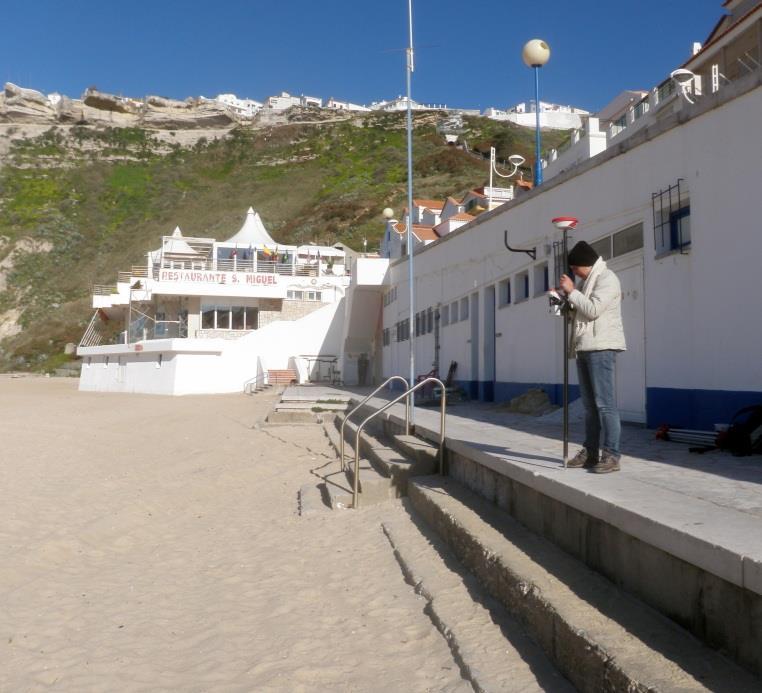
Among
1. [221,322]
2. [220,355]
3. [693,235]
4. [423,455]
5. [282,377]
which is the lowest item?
[423,455]

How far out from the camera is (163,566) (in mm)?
6395

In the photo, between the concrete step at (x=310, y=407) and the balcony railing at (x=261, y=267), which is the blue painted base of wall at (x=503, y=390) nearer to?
the concrete step at (x=310, y=407)

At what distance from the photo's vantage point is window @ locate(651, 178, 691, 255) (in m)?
8.16

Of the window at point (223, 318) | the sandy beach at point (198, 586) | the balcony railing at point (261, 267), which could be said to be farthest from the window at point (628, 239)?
the window at point (223, 318)

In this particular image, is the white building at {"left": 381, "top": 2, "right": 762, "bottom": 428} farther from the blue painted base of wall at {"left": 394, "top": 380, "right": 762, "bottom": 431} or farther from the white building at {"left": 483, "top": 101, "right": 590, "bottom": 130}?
the white building at {"left": 483, "top": 101, "right": 590, "bottom": 130}

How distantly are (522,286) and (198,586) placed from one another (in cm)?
897

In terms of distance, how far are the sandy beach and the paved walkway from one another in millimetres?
1118

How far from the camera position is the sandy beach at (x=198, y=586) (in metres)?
4.01

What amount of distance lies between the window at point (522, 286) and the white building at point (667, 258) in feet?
0.08

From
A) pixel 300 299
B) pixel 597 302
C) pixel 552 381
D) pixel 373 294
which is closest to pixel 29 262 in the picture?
pixel 300 299

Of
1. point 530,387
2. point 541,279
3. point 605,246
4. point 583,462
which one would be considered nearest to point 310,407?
point 530,387

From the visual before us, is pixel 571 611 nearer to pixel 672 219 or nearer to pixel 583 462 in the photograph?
pixel 583 462

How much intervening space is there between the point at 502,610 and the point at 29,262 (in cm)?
6760

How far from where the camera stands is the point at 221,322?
30875 mm
